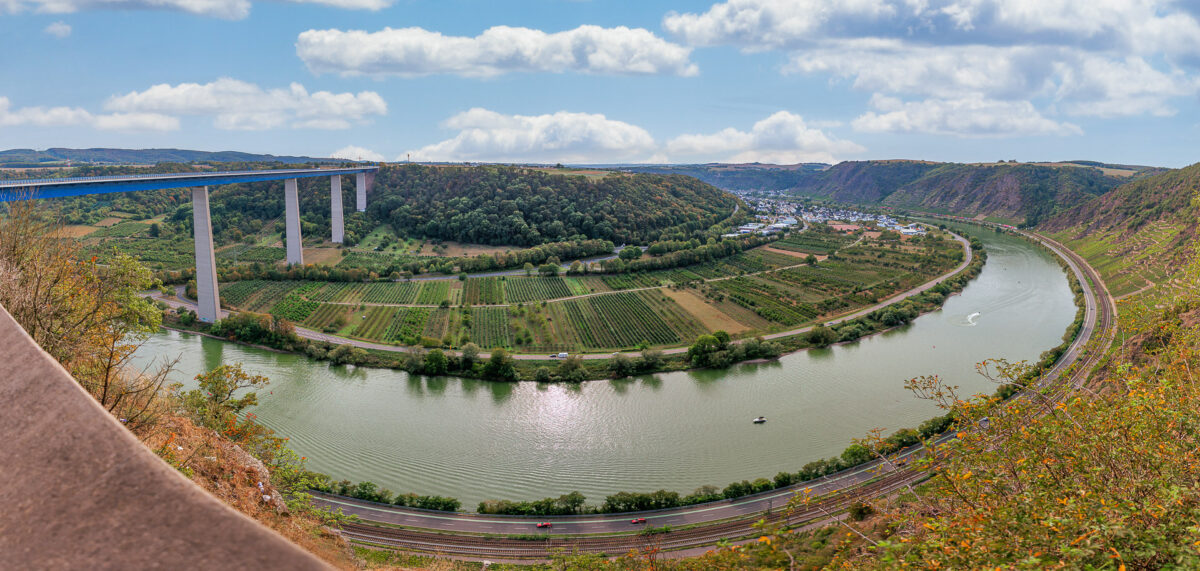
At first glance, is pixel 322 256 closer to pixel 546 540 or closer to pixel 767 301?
pixel 767 301

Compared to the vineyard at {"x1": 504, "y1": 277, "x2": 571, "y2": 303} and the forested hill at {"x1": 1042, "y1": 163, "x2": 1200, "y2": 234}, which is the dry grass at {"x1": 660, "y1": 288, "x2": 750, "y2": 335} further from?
the forested hill at {"x1": 1042, "y1": 163, "x2": 1200, "y2": 234}

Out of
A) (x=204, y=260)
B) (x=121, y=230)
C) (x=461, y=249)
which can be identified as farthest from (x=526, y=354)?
(x=121, y=230)

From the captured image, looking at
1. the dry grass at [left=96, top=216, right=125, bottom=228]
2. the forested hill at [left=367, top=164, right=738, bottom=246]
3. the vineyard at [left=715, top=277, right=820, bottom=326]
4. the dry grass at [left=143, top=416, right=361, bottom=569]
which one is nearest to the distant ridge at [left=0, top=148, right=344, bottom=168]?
the dry grass at [left=96, top=216, right=125, bottom=228]

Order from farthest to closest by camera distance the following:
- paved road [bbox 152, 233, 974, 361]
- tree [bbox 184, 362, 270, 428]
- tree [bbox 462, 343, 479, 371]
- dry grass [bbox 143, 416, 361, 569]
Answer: paved road [bbox 152, 233, 974, 361]
tree [bbox 462, 343, 479, 371]
tree [bbox 184, 362, 270, 428]
dry grass [bbox 143, 416, 361, 569]

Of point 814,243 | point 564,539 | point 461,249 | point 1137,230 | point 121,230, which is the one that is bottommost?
point 564,539

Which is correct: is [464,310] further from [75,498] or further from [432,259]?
[75,498]

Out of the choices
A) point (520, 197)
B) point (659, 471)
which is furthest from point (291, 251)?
point (659, 471)
